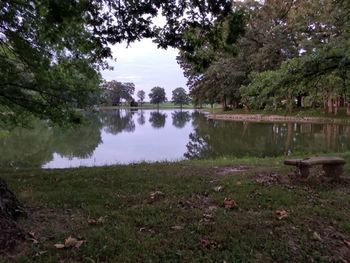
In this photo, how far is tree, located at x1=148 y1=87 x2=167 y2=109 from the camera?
12510cm

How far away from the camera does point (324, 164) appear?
22.5ft

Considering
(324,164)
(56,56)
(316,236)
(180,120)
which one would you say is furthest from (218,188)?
(180,120)

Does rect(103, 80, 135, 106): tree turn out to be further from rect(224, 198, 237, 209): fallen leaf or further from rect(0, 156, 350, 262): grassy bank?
rect(224, 198, 237, 209): fallen leaf

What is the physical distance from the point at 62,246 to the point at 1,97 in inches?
225

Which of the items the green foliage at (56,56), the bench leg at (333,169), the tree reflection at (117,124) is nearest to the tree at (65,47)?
the green foliage at (56,56)

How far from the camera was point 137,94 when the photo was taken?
129m

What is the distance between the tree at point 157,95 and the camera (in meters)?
125

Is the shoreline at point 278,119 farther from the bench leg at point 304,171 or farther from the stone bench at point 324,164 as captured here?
the bench leg at point 304,171

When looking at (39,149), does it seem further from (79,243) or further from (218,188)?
(79,243)

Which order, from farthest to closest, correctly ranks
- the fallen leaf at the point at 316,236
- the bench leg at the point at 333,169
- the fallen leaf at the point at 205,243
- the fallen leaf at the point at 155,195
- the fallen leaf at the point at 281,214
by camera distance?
the bench leg at the point at 333,169, the fallen leaf at the point at 155,195, the fallen leaf at the point at 281,214, the fallen leaf at the point at 316,236, the fallen leaf at the point at 205,243

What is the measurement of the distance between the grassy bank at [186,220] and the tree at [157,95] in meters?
119

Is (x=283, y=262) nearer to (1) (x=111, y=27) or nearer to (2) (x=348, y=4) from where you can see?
(1) (x=111, y=27)

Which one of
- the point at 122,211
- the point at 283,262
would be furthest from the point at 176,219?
the point at 283,262

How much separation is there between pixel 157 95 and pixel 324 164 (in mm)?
120154
